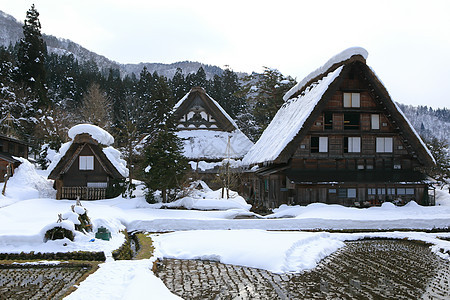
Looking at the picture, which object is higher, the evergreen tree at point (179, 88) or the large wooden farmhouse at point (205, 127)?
the evergreen tree at point (179, 88)

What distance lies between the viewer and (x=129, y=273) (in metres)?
9.70

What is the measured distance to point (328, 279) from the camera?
31.9ft

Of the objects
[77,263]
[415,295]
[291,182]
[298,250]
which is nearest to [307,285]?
[415,295]

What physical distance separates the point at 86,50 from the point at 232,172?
520 feet

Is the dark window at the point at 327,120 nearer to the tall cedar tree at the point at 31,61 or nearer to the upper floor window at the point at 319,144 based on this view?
the upper floor window at the point at 319,144

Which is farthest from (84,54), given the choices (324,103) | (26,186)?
(324,103)

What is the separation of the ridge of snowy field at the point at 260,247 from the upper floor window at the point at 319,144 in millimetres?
8491

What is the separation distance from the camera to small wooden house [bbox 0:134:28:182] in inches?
1277

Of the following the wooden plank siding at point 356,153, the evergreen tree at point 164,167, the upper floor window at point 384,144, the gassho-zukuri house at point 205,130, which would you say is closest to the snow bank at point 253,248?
the wooden plank siding at point 356,153

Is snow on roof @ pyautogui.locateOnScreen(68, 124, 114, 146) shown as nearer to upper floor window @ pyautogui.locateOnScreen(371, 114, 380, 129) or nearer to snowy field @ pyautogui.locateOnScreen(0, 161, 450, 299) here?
snowy field @ pyautogui.locateOnScreen(0, 161, 450, 299)

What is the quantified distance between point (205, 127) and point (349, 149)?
80.0ft

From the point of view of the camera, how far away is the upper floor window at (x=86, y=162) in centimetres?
2819

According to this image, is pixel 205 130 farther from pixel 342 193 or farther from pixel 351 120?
pixel 342 193

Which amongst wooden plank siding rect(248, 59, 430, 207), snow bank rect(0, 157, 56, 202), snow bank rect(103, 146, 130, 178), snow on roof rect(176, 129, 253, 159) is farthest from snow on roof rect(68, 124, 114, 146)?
snow on roof rect(176, 129, 253, 159)
